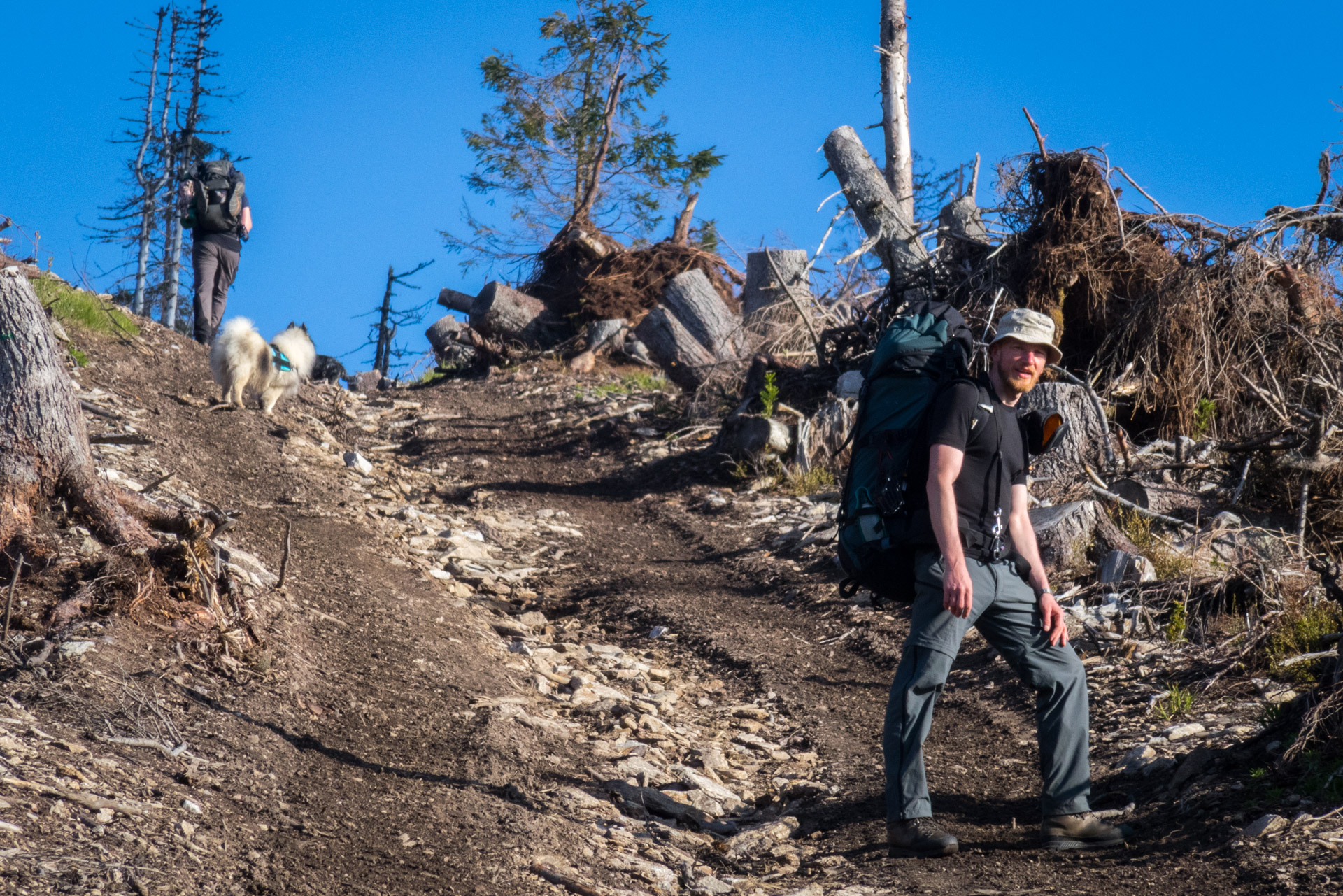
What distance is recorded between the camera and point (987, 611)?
3463mm

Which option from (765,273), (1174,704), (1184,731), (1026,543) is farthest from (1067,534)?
(765,273)

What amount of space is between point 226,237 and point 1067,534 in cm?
967

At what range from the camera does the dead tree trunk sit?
422cm

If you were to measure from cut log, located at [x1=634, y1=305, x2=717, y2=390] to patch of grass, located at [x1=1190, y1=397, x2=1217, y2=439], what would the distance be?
627 cm

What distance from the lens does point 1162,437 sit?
8805 mm

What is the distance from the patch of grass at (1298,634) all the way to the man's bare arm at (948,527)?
2453 mm

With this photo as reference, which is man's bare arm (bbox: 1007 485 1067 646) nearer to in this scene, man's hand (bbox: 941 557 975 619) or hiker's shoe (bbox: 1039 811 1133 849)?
man's hand (bbox: 941 557 975 619)

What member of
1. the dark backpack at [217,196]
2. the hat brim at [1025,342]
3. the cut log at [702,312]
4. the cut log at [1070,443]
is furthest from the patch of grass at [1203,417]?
the dark backpack at [217,196]

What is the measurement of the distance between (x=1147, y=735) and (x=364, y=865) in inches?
132

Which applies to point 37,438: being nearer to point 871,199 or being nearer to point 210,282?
point 210,282

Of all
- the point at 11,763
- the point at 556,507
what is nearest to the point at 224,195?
the point at 556,507

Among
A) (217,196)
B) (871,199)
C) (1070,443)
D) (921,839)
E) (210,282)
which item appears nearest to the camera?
(921,839)

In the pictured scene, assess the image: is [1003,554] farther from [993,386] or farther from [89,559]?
[89,559]

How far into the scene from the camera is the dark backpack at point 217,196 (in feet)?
36.2
